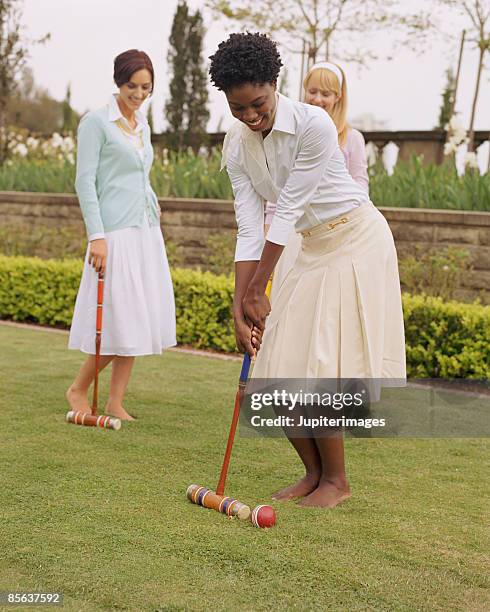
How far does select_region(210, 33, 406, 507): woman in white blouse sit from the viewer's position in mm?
3570

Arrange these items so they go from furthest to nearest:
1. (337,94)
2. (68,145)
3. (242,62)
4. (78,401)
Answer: (68,145) → (78,401) → (337,94) → (242,62)

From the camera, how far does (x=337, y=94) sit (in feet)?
17.3

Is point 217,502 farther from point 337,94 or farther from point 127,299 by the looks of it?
point 337,94

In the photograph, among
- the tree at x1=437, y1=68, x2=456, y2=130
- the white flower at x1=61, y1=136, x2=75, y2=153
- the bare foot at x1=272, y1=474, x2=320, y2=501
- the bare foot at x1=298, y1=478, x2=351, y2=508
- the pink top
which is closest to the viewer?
the bare foot at x1=298, y1=478, x2=351, y2=508

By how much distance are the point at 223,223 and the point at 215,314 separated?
1749mm

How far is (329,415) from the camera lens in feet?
12.6

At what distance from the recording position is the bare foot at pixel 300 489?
4035mm

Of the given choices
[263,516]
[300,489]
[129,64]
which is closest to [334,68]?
[129,64]

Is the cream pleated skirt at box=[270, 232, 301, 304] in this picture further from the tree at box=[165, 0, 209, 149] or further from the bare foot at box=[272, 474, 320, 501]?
the tree at box=[165, 0, 209, 149]

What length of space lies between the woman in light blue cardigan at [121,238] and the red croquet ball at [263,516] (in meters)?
1.88

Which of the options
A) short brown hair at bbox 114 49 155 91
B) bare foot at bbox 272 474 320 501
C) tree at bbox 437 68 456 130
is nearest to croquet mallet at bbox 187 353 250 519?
bare foot at bbox 272 474 320 501

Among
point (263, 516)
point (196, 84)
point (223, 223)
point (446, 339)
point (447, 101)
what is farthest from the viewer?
point (196, 84)

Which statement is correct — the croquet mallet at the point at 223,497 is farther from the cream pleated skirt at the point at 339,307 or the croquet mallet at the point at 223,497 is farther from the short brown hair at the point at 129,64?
the short brown hair at the point at 129,64

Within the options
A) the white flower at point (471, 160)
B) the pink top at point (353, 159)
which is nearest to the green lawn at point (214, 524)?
the pink top at point (353, 159)
